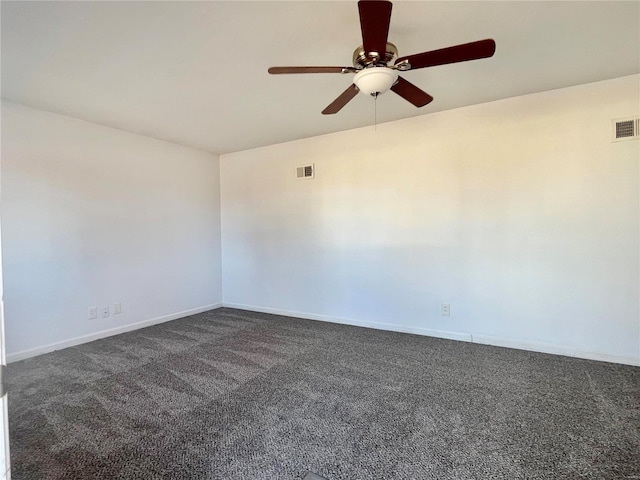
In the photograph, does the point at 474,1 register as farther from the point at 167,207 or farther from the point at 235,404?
the point at 167,207

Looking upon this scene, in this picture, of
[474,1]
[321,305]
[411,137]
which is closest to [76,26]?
[474,1]

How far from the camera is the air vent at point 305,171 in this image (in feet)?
13.4

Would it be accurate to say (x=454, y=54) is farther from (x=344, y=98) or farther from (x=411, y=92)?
(x=344, y=98)

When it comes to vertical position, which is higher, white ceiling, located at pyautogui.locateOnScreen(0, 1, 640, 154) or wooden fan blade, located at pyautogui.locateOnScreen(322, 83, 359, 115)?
white ceiling, located at pyautogui.locateOnScreen(0, 1, 640, 154)

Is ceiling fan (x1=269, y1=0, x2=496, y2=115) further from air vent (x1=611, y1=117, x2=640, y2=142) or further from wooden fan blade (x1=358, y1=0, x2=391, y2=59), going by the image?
air vent (x1=611, y1=117, x2=640, y2=142)

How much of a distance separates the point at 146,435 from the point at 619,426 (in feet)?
8.96

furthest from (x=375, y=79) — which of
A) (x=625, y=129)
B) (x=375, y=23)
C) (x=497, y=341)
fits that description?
(x=497, y=341)

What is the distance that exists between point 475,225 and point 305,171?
2.17 metres

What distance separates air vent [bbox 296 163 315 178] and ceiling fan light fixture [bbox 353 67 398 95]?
2.16m

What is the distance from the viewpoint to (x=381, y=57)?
175cm

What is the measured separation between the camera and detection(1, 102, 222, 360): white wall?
2.84 m

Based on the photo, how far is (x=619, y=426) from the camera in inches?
70.7

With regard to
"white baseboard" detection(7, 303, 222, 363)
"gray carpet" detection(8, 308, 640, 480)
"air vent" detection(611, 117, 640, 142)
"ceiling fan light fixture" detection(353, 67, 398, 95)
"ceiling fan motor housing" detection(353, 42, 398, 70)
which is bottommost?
"gray carpet" detection(8, 308, 640, 480)

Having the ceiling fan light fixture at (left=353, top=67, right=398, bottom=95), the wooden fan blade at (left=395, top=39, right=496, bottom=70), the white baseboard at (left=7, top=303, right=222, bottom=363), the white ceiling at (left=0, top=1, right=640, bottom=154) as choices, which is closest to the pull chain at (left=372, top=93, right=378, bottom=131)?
the white ceiling at (left=0, top=1, right=640, bottom=154)
